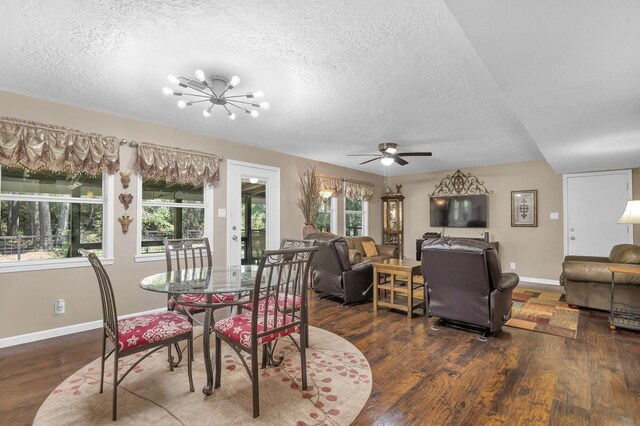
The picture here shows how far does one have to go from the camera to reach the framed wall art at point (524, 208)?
20.3ft

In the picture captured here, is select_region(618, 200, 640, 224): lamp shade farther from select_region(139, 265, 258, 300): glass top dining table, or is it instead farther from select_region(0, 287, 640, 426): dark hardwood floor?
select_region(139, 265, 258, 300): glass top dining table

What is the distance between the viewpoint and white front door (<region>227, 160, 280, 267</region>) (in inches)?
187

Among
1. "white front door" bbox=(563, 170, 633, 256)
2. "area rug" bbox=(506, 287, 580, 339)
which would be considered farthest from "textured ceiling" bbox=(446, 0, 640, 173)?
"white front door" bbox=(563, 170, 633, 256)

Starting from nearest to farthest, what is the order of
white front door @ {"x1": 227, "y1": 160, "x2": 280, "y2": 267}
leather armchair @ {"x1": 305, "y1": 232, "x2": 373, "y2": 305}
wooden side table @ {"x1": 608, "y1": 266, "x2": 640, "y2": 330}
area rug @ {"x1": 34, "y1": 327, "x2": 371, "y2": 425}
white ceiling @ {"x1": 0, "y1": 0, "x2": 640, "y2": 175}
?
white ceiling @ {"x1": 0, "y1": 0, "x2": 640, "y2": 175} < area rug @ {"x1": 34, "y1": 327, "x2": 371, "y2": 425} < wooden side table @ {"x1": 608, "y1": 266, "x2": 640, "y2": 330} < leather armchair @ {"x1": 305, "y1": 232, "x2": 373, "y2": 305} < white front door @ {"x1": 227, "y1": 160, "x2": 280, "y2": 267}

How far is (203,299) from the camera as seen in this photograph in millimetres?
2680

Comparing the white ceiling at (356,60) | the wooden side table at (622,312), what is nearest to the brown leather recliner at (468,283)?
the wooden side table at (622,312)

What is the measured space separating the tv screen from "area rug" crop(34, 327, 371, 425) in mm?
5185

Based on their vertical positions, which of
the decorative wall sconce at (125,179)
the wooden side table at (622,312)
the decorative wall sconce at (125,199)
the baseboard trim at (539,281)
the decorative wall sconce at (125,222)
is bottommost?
the baseboard trim at (539,281)

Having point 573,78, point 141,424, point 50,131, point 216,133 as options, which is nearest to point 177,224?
point 216,133

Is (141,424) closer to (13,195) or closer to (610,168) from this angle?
(13,195)

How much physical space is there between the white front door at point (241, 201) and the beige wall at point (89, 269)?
110 mm

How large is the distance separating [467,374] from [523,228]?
4990 mm

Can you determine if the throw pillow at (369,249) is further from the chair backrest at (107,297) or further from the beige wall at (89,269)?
the chair backrest at (107,297)

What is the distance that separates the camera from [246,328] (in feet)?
6.63
